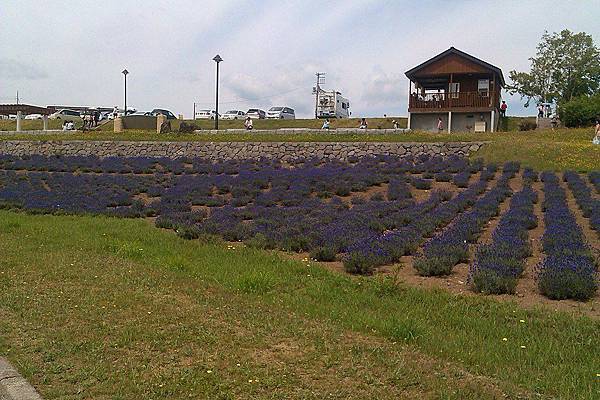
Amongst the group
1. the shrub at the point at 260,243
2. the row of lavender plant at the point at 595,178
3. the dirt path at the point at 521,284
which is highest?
the row of lavender plant at the point at 595,178

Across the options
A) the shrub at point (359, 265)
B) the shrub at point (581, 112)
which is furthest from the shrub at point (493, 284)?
the shrub at point (581, 112)

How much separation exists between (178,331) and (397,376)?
232 centimetres

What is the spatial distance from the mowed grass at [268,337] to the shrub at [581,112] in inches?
1314

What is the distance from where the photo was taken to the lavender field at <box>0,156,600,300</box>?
30.3 ft

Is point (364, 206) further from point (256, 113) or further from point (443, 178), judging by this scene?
point (256, 113)

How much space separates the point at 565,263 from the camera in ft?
27.6

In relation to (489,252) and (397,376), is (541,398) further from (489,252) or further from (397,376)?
(489,252)

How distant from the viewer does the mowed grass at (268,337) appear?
460 cm

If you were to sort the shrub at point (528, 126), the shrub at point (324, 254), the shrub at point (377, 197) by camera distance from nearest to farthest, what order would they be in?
1. the shrub at point (324, 254)
2. the shrub at point (377, 197)
3. the shrub at point (528, 126)

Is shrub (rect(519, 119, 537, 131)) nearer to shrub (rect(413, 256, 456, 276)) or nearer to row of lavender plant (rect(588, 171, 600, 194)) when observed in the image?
row of lavender plant (rect(588, 171, 600, 194))

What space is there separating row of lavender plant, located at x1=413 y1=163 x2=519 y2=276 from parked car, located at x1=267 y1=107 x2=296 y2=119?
4395 centimetres

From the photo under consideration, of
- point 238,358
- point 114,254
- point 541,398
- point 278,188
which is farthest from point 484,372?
point 278,188

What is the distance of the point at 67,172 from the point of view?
89.6ft

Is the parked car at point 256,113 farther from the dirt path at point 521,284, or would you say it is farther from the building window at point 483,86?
the dirt path at point 521,284
